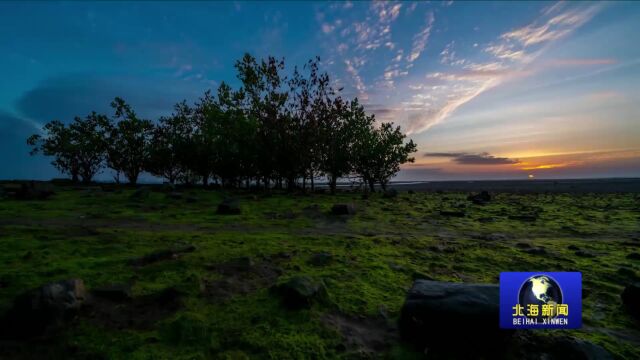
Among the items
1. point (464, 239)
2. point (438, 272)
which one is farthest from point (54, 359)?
point (464, 239)

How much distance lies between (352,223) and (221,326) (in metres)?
12.1

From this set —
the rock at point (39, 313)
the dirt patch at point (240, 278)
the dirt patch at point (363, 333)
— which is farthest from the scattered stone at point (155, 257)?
the dirt patch at point (363, 333)

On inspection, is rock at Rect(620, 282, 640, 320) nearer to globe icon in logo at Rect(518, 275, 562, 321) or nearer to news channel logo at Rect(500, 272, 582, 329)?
news channel logo at Rect(500, 272, 582, 329)

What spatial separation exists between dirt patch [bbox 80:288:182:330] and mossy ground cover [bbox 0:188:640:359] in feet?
0.48

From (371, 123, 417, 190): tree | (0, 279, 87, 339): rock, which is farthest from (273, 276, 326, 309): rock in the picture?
(371, 123, 417, 190): tree

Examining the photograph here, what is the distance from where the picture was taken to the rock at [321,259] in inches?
367

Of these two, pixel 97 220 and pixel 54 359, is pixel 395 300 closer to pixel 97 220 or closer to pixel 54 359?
pixel 54 359

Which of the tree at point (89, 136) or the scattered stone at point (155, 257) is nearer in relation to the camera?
the scattered stone at point (155, 257)

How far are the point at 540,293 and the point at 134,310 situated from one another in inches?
294

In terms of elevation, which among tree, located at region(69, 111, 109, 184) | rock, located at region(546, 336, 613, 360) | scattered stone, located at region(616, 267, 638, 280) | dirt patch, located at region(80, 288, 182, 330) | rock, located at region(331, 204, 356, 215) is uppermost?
tree, located at region(69, 111, 109, 184)

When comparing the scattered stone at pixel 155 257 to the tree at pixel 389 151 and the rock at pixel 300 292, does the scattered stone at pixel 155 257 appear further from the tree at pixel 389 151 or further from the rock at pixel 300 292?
the tree at pixel 389 151

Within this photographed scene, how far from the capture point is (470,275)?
348 inches

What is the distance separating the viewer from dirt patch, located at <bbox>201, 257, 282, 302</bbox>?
7043mm

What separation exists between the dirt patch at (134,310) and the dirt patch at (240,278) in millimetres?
722
